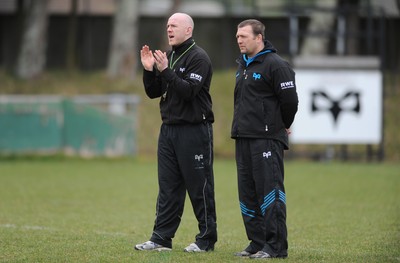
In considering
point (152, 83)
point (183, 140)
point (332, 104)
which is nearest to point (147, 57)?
point (152, 83)

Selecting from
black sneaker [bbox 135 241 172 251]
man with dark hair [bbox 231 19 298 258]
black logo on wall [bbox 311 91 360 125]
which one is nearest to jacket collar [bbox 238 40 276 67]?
man with dark hair [bbox 231 19 298 258]

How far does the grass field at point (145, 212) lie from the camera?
8.86 metres

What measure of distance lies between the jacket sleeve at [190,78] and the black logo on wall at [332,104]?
46.3ft

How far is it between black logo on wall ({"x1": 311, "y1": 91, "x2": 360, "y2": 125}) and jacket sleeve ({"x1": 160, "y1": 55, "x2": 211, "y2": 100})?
14.1m

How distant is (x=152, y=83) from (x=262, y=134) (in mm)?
1232

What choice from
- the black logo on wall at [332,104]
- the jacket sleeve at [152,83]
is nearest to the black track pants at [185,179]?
the jacket sleeve at [152,83]

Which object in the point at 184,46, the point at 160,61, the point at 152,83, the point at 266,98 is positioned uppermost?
the point at 184,46

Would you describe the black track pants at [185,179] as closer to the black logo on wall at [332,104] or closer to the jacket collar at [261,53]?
the jacket collar at [261,53]

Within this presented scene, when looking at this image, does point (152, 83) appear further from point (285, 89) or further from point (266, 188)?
point (266, 188)

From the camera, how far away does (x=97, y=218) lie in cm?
1242

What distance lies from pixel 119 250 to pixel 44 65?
24013 millimetres

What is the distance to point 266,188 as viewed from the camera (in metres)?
8.43

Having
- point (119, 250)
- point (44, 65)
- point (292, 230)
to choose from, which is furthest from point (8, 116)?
point (119, 250)

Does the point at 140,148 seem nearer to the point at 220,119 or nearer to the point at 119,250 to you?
the point at 220,119
